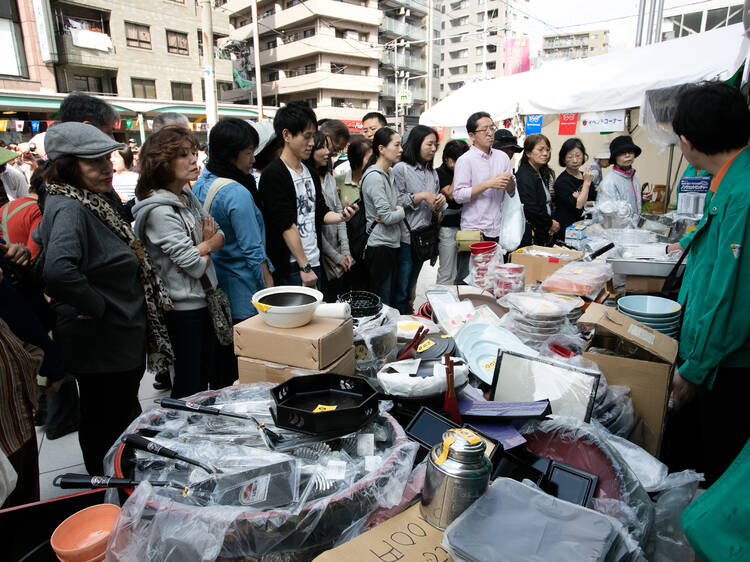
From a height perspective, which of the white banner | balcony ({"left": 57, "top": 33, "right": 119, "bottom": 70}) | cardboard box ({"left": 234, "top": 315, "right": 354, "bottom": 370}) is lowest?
cardboard box ({"left": 234, "top": 315, "right": 354, "bottom": 370})

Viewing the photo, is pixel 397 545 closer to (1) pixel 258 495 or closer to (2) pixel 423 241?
(1) pixel 258 495

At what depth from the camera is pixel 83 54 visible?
19.0 meters

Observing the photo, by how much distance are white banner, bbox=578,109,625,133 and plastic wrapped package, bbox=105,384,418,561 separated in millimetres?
6057

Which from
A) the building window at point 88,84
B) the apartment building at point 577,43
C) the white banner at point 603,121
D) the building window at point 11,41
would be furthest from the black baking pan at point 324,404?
the apartment building at point 577,43

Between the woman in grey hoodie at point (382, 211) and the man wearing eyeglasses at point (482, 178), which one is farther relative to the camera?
the man wearing eyeglasses at point (482, 178)

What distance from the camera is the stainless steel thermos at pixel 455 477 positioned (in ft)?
3.04

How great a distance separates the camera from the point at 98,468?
6.37 feet

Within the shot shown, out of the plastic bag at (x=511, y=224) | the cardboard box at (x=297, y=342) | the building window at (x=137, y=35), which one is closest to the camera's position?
the cardboard box at (x=297, y=342)

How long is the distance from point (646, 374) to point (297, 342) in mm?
1381

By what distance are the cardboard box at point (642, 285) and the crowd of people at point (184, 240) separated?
1.34 meters

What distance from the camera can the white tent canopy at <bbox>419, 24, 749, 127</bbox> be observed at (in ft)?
16.0

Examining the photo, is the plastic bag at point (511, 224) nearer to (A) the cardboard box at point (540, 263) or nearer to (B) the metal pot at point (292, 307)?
(A) the cardboard box at point (540, 263)

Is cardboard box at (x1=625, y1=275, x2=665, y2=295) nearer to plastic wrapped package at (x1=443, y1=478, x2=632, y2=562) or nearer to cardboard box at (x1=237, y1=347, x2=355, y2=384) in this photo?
cardboard box at (x1=237, y1=347, x2=355, y2=384)

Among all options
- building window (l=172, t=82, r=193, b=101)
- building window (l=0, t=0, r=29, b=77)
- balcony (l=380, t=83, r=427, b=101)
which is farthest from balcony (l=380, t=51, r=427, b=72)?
building window (l=0, t=0, r=29, b=77)
